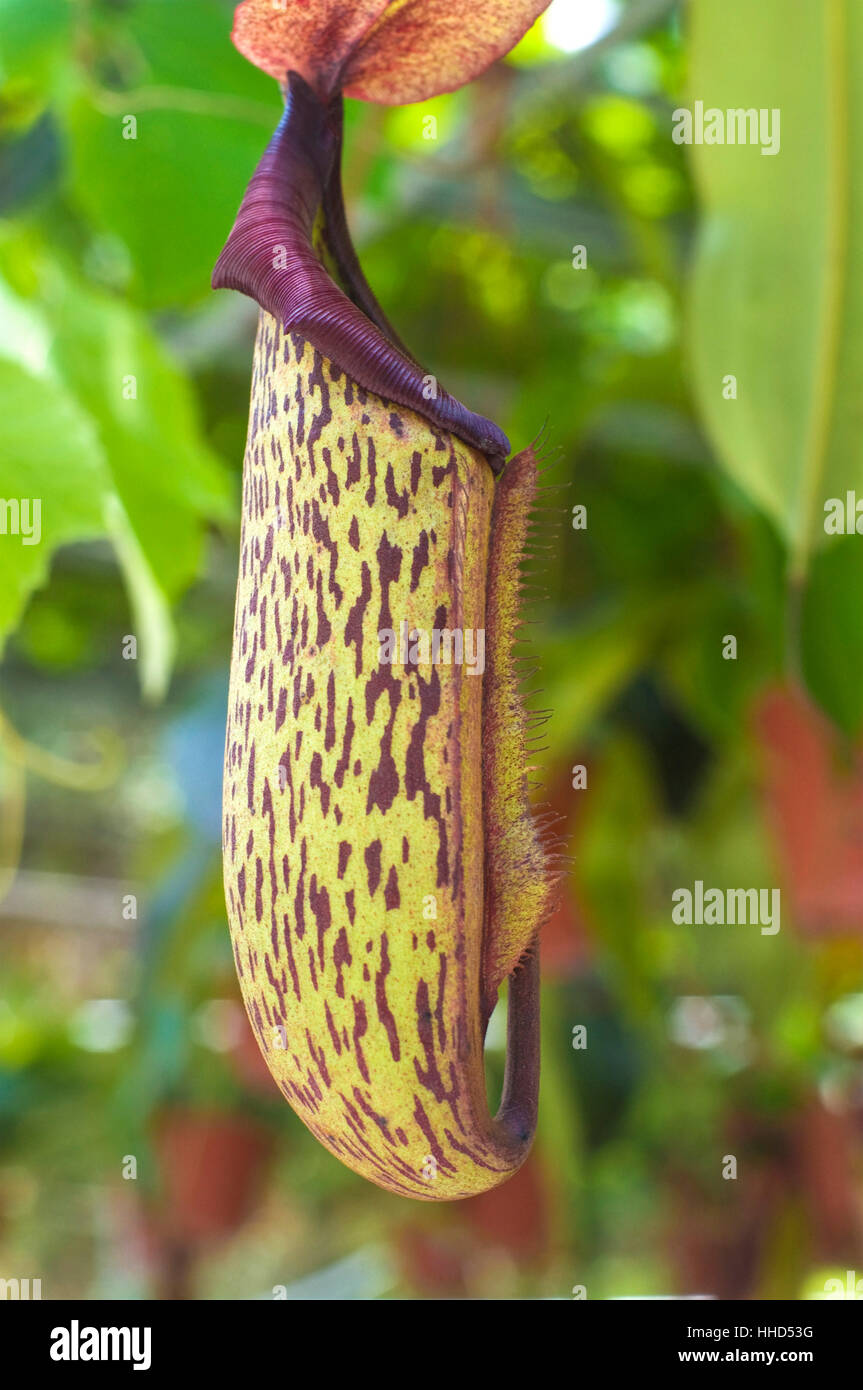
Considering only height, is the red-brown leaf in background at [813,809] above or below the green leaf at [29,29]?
below

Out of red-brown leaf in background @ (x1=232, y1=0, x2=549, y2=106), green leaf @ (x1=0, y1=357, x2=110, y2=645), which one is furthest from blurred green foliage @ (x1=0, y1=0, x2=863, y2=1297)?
red-brown leaf in background @ (x1=232, y1=0, x2=549, y2=106)

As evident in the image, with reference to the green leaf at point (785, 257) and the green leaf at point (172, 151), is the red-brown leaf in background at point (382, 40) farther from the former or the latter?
the green leaf at point (172, 151)

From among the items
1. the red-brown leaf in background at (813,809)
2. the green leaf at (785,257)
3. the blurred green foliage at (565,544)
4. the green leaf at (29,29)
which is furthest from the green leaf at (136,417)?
the red-brown leaf in background at (813,809)

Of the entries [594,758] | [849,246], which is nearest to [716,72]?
[849,246]

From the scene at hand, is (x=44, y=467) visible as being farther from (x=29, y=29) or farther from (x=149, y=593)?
(x=29, y=29)

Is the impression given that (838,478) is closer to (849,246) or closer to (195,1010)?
(849,246)

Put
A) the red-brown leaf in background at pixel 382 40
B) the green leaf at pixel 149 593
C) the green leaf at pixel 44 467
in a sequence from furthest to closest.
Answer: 1. the green leaf at pixel 149 593
2. the green leaf at pixel 44 467
3. the red-brown leaf in background at pixel 382 40

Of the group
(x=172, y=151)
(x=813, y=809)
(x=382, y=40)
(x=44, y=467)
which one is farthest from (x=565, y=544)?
(x=382, y=40)
